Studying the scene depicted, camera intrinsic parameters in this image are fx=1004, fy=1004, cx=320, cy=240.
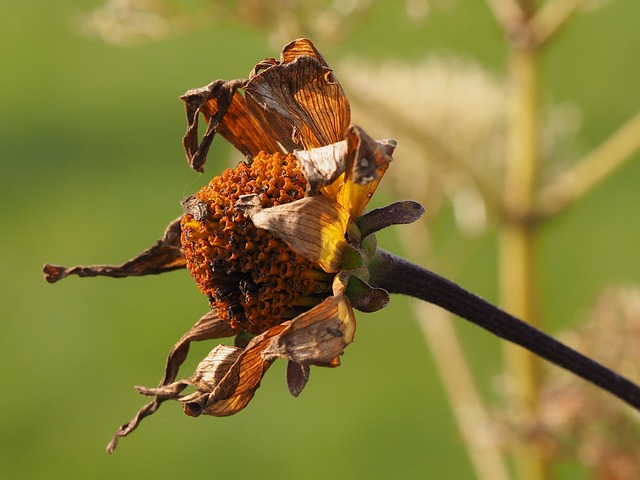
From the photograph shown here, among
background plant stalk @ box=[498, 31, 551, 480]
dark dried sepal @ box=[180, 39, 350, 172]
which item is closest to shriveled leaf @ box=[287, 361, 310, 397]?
dark dried sepal @ box=[180, 39, 350, 172]

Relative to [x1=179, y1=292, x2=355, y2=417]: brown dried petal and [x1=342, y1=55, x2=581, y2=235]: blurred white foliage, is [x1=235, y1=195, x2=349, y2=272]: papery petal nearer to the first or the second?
[x1=179, y1=292, x2=355, y2=417]: brown dried petal

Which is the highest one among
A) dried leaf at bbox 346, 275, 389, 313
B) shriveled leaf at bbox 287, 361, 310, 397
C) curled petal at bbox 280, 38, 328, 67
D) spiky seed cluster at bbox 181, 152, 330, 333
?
curled petal at bbox 280, 38, 328, 67

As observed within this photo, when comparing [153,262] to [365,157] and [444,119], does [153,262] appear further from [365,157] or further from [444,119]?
[444,119]

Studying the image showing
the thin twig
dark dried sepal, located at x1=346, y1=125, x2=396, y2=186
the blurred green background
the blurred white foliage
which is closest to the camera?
dark dried sepal, located at x1=346, y1=125, x2=396, y2=186

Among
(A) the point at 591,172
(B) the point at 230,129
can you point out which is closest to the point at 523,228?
(A) the point at 591,172

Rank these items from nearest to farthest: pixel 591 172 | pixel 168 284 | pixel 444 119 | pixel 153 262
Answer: pixel 153 262
pixel 591 172
pixel 444 119
pixel 168 284

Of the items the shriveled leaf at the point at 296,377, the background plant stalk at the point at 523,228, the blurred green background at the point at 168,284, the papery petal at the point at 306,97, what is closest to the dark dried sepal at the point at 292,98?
the papery petal at the point at 306,97

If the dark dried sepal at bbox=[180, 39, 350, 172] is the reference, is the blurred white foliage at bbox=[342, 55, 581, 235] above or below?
above
